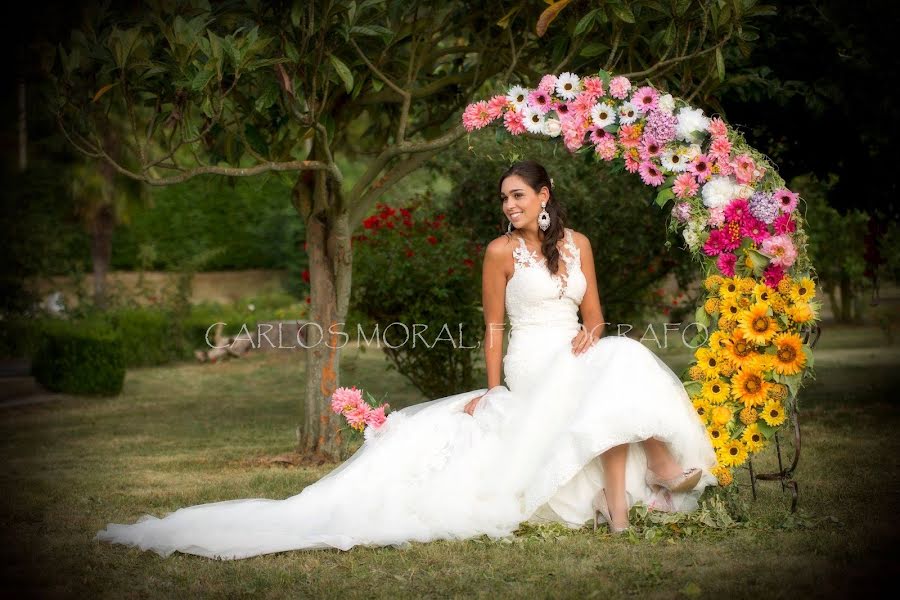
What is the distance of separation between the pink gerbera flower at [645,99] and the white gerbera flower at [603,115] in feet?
0.44

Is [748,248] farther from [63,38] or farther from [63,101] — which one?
[63,38]

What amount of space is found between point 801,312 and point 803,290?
140 millimetres

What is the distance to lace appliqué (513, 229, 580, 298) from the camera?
5.51 m

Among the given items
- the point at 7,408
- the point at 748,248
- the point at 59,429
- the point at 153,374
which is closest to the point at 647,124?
the point at 748,248

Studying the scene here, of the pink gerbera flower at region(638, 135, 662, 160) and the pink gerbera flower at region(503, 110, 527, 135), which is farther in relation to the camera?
the pink gerbera flower at region(503, 110, 527, 135)

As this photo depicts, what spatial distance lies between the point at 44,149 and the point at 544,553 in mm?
18543

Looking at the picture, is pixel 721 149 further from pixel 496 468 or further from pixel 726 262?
pixel 496 468

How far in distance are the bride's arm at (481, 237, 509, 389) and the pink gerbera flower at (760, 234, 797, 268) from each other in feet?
4.51

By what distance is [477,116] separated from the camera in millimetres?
5895

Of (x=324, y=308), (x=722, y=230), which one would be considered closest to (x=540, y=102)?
(x=722, y=230)

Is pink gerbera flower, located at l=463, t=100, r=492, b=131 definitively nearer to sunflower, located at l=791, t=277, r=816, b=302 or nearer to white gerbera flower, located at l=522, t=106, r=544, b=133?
white gerbera flower, located at l=522, t=106, r=544, b=133

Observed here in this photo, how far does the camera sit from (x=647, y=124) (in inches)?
225

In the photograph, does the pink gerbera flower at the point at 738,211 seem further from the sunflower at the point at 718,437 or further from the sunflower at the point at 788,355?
the sunflower at the point at 718,437

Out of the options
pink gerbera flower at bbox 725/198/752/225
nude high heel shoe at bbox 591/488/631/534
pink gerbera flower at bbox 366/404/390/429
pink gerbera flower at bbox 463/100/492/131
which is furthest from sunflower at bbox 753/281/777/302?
pink gerbera flower at bbox 366/404/390/429
